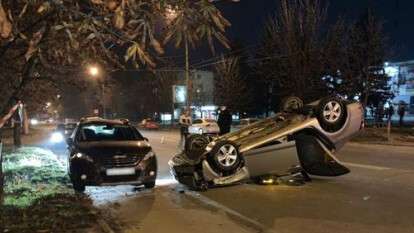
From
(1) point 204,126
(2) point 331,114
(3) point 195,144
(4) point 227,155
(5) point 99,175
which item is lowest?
(1) point 204,126

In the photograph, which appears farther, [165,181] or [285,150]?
[165,181]

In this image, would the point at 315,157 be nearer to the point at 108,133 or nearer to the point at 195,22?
the point at 108,133

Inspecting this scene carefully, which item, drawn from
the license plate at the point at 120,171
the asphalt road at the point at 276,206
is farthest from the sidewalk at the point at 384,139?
the license plate at the point at 120,171

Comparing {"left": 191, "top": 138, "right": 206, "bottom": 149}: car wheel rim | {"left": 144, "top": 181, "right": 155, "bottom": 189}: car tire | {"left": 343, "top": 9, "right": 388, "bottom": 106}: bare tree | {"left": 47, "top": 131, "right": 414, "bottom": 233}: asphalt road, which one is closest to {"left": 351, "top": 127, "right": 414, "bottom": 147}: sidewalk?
{"left": 343, "top": 9, "right": 388, "bottom": 106}: bare tree

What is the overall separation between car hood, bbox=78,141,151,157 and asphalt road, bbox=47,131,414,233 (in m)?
0.83

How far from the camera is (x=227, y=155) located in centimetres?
1182

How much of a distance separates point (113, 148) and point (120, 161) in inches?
17.6

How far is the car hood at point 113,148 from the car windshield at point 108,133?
0.46 m

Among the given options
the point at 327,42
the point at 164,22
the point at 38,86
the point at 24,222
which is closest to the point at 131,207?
the point at 24,222

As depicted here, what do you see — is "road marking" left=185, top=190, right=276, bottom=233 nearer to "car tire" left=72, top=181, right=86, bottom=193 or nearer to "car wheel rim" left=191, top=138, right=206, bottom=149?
"car wheel rim" left=191, top=138, right=206, bottom=149

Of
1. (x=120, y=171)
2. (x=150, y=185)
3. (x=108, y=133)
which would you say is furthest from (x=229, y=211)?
(x=108, y=133)

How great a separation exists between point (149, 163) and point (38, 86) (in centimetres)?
835

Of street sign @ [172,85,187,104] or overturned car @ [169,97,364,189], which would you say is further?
street sign @ [172,85,187,104]

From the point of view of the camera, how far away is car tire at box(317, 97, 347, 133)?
1219 cm
